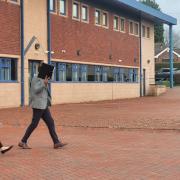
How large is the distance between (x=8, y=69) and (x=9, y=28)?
186cm

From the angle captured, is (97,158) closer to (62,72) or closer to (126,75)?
(62,72)

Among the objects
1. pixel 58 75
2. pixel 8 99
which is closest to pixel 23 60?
pixel 8 99

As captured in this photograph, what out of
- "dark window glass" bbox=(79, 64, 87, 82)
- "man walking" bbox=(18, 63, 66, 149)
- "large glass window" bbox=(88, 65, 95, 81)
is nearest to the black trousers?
"man walking" bbox=(18, 63, 66, 149)

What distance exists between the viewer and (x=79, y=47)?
105ft

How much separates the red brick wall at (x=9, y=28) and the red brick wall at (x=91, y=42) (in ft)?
11.6

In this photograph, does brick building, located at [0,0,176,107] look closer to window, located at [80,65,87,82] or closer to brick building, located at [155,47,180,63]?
window, located at [80,65,87,82]

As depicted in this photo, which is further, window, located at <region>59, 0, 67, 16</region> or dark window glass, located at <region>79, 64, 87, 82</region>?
dark window glass, located at <region>79, 64, 87, 82</region>

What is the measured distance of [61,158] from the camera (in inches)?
394

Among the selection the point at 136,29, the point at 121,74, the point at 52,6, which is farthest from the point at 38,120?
the point at 136,29

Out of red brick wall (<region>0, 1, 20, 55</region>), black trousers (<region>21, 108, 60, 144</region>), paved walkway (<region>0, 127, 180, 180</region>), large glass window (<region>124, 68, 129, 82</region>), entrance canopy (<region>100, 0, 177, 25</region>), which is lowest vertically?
paved walkway (<region>0, 127, 180, 180</region>)

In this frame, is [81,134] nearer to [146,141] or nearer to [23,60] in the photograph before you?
[146,141]

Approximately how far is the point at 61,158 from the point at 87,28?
2377cm

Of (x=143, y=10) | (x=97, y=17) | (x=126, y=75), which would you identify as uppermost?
(x=143, y=10)

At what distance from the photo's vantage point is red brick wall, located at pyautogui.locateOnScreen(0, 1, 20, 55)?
80.8 ft
